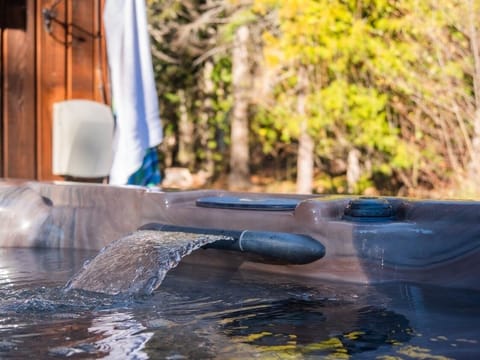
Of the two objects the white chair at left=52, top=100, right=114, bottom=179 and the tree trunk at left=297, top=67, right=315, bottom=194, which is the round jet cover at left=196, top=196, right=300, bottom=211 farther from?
the tree trunk at left=297, top=67, right=315, bottom=194

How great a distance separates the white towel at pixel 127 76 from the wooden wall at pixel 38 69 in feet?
2.59

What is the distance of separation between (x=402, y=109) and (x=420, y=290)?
537 centimetres

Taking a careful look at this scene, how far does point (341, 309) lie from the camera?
2.73 meters

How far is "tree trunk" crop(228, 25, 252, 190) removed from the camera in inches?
439

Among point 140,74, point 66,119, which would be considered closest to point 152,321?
point 140,74

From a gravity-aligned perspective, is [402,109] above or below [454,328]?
above

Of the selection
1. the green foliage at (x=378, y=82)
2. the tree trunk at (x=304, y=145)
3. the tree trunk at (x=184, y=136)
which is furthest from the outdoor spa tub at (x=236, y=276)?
the tree trunk at (x=184, y=136)

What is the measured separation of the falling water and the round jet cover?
0.26 metres

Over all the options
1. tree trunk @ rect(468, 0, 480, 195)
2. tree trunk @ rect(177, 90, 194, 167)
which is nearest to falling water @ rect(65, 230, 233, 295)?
tree trunk @ rect(468, 0, 480, 195)

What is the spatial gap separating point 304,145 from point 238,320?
723 cm

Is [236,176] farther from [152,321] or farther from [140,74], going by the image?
[152,321]

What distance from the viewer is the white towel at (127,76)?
18.6 feet

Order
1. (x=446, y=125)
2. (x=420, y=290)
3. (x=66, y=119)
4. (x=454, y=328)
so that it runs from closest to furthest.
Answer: (x=454, y=328) < (x=420, y=290) < (x=66, y=119) < (x=446, y=125)

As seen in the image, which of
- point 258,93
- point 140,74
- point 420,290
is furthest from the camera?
point 258,93
